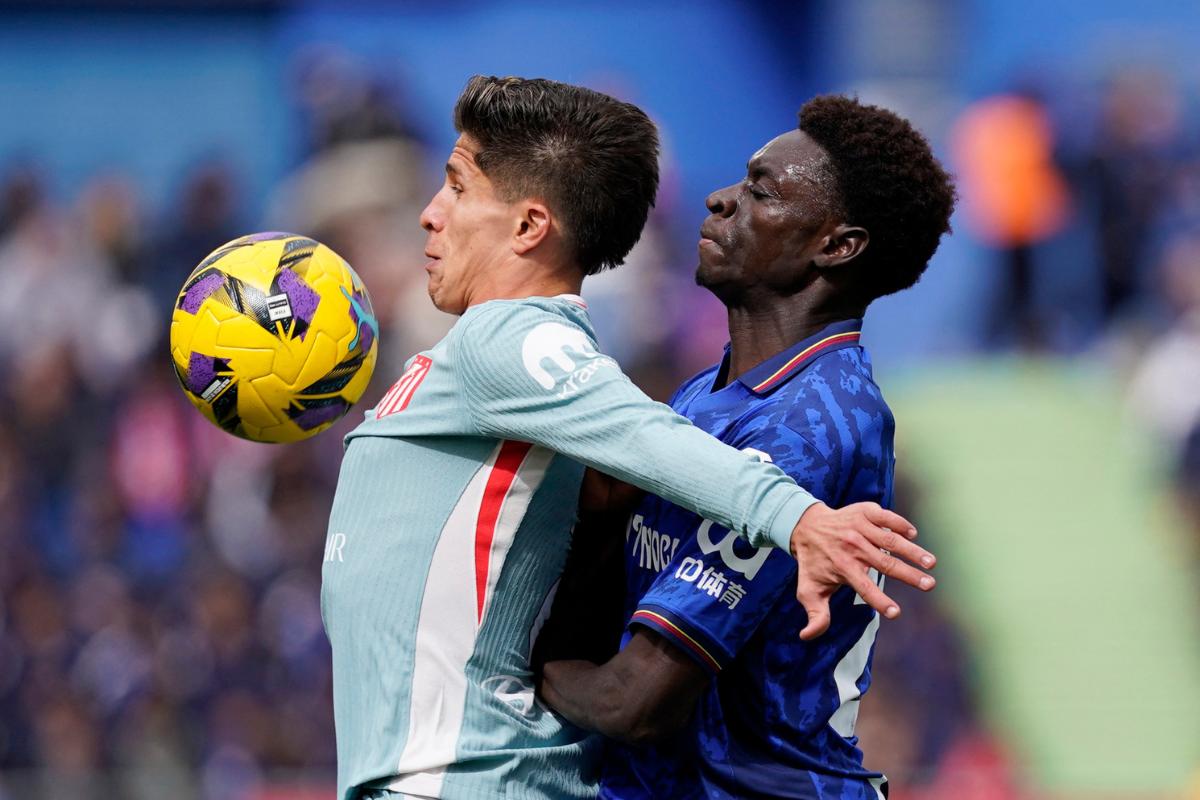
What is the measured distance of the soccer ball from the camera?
12.6 feet

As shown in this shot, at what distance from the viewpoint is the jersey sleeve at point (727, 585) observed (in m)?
3.32

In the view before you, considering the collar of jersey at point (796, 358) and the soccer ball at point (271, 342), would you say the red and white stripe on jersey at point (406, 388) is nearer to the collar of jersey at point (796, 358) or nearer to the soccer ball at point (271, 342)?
the soccer ball at point (271, 342)

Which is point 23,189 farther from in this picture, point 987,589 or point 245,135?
point 987,589

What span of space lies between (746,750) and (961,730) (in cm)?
737

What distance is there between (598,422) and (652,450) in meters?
0.13

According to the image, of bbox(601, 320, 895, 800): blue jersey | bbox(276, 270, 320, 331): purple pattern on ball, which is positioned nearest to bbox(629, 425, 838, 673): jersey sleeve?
bbox(601, 320, 895, 800): blue jersey

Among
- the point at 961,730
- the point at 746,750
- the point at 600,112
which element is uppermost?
the point at 600,112

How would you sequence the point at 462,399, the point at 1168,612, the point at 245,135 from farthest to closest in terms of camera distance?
the point at 245,135
the point at 1168,612
the point at 462,399

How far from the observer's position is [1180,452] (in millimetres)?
12844

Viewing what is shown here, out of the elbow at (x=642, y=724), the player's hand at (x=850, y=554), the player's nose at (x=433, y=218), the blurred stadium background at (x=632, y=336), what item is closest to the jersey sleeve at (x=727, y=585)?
the elbow at (x=642, y=724)

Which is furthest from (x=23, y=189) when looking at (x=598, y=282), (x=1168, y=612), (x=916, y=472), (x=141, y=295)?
(x=1168, y=612)

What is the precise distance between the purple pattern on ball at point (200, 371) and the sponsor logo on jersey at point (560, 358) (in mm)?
858

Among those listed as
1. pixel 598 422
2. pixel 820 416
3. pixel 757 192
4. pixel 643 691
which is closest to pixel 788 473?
pixel 820 416

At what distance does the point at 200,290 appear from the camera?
3.92 metres
